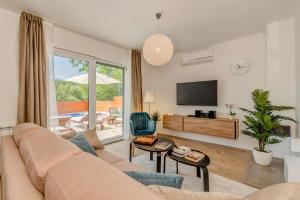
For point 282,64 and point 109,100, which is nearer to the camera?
point 282,64

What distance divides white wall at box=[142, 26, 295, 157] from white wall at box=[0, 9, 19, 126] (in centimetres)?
301

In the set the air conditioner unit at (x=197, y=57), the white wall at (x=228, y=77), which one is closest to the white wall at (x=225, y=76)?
the white wall at (x=228, y=77)

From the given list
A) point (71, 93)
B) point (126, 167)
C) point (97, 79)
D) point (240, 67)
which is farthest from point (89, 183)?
point (240, 67)

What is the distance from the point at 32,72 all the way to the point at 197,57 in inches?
138

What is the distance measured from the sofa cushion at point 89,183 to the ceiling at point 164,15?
2.24 metres

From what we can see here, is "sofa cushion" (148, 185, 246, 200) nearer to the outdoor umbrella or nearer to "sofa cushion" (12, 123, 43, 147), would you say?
"sofa cushion" (12, 123, 43, 147)

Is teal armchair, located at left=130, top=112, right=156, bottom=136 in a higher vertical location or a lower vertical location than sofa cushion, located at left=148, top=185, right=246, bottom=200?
lower

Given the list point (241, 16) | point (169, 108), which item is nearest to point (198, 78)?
point (169, 108)

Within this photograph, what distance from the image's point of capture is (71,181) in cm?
59

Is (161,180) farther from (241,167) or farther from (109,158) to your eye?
(241,167)

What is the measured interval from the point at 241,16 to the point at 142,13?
165 cm

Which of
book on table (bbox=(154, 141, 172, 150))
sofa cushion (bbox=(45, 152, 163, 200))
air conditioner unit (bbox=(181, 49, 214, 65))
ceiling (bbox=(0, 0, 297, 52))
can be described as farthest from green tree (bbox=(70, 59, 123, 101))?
sofa cushion (bbox=(45, 152, 163, 200))

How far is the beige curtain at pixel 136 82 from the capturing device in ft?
13.8

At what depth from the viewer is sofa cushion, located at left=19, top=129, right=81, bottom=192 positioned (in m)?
0.77
